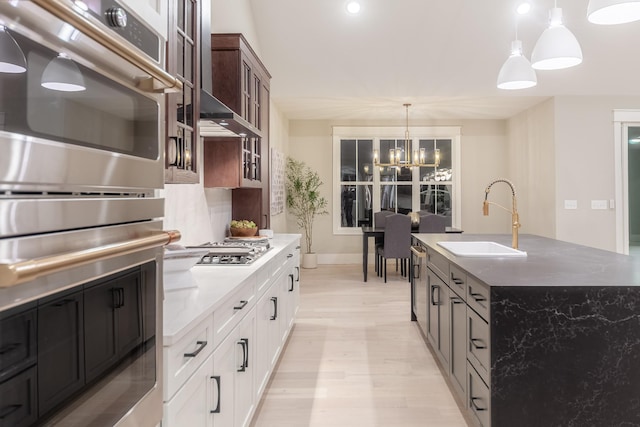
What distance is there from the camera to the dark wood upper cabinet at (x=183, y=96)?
1810 millimetres

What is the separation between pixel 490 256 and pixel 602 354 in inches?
34.7

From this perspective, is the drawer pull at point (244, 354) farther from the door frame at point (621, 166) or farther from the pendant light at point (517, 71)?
the door frame at point (621, 166)

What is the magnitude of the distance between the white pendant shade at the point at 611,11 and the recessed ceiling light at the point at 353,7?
3.13 m

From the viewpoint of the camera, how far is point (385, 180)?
813 cm

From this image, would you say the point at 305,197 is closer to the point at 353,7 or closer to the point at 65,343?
the point at 353,7

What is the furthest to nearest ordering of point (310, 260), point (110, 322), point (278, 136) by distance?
point (310, 260), point (278, 136), point (110, 322)

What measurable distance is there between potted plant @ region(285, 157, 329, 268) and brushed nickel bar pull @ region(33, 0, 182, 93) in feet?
21.9

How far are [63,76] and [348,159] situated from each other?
756 centimetres

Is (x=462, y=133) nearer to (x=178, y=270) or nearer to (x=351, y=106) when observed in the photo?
(x=351, y=106)

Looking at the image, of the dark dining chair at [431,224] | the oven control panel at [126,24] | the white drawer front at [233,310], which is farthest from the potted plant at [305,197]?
the oven control panel at [126,24]

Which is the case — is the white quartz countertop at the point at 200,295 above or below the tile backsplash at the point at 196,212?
below

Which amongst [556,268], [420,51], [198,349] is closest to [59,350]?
[198,349]

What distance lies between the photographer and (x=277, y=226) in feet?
22.6

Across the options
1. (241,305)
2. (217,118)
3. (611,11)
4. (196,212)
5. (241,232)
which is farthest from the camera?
(241,232)
